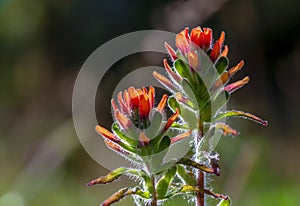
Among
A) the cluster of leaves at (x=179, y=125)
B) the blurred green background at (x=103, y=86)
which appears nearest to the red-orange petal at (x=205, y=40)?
the cluster of leaves at (x=179, y=125)

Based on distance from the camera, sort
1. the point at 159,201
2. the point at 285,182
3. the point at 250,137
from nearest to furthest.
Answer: the point at 159,201 < the point at 285,182 < the point at 250,137

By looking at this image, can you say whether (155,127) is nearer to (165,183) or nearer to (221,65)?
(165,183)

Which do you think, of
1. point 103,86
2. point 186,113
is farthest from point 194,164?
point 103,86

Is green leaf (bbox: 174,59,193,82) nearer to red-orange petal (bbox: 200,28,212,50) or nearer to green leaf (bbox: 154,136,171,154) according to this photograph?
red-orange petal (bbox: 200,28,212,50)

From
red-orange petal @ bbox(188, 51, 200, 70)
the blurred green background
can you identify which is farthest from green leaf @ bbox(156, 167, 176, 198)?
the blurred green background

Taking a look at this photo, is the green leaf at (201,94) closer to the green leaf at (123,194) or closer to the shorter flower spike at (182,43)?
the shorter flower spike at (182,43)

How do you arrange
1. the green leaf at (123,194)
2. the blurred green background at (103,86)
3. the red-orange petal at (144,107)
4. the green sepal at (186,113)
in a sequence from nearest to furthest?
the green leaf at (123,194) < the red-orange petal at (144,107) < the green sepal at (186,113) < the blurred green background at (103,86)

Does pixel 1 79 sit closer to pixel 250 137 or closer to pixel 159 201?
pixel 250 137

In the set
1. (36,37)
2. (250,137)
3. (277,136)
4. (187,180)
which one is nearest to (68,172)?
(250,137)
